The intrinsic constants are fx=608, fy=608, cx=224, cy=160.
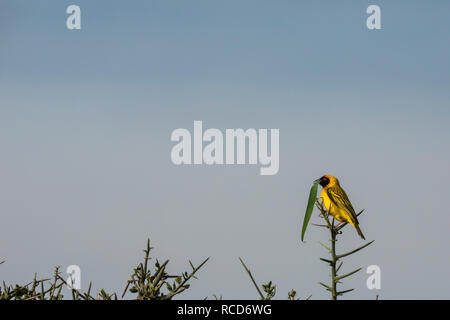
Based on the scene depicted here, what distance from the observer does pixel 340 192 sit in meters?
6.95
